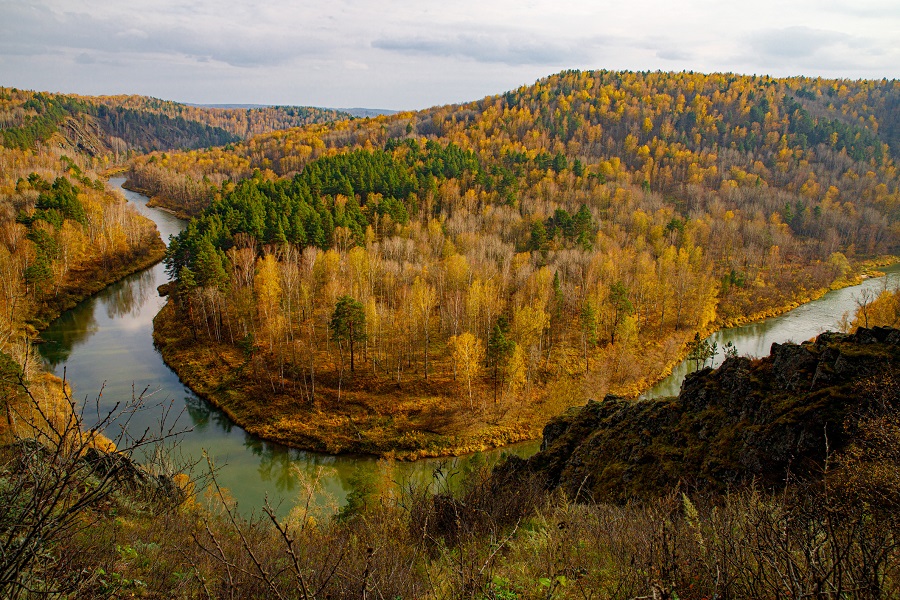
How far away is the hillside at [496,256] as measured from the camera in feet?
112

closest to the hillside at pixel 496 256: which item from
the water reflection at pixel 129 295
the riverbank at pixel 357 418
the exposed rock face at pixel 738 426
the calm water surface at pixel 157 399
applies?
the riverbank at pixel 357 418

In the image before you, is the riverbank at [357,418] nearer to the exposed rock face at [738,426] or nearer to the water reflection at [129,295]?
the exposed rock face at [738,426]

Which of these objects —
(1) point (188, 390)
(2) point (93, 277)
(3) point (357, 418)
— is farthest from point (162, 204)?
(3) point (357, 418)

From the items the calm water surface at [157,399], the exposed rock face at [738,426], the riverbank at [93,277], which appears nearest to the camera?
the exposed rock face at [738,426]

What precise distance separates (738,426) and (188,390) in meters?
34.7

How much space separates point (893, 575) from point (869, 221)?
10923 cm

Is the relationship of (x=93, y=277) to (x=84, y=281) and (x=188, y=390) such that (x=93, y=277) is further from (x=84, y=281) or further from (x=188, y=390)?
(x=188, y=390)

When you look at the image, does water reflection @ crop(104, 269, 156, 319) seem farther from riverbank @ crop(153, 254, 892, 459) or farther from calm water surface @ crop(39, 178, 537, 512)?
riverbank @ crop(153, 254, 892, 459)

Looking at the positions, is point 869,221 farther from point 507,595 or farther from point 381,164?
point 507,595

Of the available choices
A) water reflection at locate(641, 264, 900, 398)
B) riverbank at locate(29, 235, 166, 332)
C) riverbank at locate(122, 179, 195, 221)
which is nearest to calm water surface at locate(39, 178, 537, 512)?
riverbank at locate(29, 235, 166, 332)

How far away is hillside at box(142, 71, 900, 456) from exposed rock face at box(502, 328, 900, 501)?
12487 millimetres

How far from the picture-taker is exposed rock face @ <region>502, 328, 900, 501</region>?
1449 cm

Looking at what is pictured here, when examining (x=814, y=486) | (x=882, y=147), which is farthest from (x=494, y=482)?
(x=882, y=147)

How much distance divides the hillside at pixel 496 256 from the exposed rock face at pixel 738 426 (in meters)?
12.5
